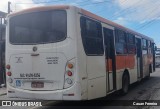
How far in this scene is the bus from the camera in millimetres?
8211

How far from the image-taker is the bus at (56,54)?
821 centimetres

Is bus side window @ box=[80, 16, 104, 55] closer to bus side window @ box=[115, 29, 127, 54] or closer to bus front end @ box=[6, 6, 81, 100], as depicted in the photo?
bus front end @ box=[6, 6, 81, 100]

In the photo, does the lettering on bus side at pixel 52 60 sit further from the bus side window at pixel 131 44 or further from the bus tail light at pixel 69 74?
the bus side window at pixel 131 44

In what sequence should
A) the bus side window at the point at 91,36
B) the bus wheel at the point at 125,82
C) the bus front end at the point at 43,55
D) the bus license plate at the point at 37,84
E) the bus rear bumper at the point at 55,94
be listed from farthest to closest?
the bus wheel at the point at 125,82 → the bus side window at the point at 91,36 → the bus license plate at the point at 37,84 → the bus front end at the point at 43,55 → the bus rear bumper at the point at 55,94

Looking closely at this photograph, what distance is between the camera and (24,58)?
8820 millimetres

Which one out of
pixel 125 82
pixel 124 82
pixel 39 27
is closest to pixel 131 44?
pixel 125 82

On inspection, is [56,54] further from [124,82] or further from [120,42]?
[124,82]

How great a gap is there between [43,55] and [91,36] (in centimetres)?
165

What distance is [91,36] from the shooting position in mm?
9148

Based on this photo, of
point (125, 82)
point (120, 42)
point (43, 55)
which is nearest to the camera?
point (43, 55)

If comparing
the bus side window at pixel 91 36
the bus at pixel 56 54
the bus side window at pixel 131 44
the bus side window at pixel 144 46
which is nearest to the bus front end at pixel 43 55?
the bus at pixel 56 54

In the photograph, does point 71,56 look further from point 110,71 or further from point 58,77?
point 110,71

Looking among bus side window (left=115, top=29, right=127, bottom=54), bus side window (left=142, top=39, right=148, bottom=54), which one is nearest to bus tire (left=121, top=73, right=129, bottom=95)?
bus side window (left=115, top=29, right=127, bottom=54)

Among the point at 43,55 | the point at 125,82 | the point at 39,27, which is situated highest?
the point at 39,27
